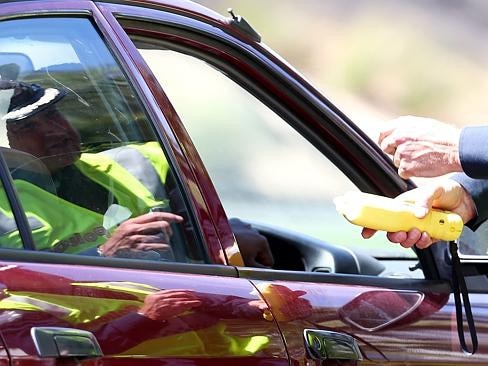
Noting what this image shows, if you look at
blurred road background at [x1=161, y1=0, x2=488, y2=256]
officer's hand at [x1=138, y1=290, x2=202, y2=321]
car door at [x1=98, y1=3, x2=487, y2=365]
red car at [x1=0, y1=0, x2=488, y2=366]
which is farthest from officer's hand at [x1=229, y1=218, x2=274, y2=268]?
blurred road background at [x1=161, y1=0, x2=488, y2=256]

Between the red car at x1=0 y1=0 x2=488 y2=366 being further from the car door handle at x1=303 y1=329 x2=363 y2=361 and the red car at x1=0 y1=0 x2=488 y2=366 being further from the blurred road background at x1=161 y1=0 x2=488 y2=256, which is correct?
the blurred road background at x1=161 y1=0 x2=488 y2=256

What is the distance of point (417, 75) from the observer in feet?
45.6

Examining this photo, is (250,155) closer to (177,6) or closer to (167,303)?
(177,6)

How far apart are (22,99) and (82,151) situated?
0.17 metres

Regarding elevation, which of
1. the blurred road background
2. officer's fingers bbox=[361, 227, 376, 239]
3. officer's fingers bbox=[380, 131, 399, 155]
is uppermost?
the blurred road background

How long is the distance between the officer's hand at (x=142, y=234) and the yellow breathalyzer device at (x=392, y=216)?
353mm

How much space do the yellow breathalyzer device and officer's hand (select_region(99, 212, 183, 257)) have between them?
353mm

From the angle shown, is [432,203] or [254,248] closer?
[432,203]

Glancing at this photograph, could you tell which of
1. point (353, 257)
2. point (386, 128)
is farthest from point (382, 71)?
point (386, 128)

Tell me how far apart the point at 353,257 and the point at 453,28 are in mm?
11746

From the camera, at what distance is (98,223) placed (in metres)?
2.34

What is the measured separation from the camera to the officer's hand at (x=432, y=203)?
8.19 feet

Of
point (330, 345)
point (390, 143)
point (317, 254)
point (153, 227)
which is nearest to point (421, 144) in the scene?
point (390, 143)

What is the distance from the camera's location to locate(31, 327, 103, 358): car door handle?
1.88 meters
